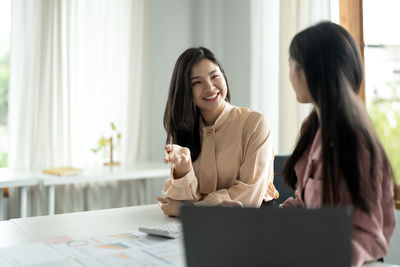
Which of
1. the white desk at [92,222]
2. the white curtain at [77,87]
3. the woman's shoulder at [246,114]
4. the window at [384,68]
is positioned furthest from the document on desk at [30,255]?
the white curtain at [77,87]

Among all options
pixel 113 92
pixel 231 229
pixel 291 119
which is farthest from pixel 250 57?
pixel 231 229

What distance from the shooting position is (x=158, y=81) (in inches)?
153

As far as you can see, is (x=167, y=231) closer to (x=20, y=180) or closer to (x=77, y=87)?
(x=20, y=180)

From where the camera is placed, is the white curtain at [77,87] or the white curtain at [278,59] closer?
the white curtain at [278,59]

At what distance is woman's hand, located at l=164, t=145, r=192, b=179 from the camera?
1605 millimetres

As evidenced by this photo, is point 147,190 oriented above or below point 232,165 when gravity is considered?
below

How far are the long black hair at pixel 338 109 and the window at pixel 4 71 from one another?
2828mm

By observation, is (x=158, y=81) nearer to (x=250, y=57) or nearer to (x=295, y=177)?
(x=250, y=57)

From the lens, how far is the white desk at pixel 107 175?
9.42ft

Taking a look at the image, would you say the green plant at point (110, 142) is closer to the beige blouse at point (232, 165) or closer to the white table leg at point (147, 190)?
the white table leg at point (147, 190)

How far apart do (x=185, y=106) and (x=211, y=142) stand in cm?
19

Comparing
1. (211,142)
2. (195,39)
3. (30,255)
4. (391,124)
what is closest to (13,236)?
(30,255)

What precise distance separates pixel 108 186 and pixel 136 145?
1.35 feet

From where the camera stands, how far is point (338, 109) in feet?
3.26
